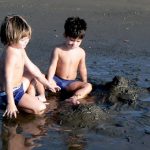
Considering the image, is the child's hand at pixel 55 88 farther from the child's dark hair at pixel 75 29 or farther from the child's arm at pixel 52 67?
the child's dark hair at pixel 75 29

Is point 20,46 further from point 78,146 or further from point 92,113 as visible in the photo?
point 78,146

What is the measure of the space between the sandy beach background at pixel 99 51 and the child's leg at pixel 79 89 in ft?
1.55

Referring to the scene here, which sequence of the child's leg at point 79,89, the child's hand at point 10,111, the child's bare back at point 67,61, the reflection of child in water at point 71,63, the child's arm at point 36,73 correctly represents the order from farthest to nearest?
the child's bare back at point 67,61
the reflection of child in water at point 71,63
the child's leg at point 79,89
the child's arm at point 36,73
the child's hand at point 10,111

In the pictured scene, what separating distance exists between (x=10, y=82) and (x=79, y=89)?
1.07 meters

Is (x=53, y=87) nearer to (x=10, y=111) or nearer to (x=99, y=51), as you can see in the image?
(x=10, y=111)

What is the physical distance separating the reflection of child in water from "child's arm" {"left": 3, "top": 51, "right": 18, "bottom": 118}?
85 centimetres

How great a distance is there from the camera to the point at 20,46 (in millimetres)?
5461

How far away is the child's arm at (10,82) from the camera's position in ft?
17.1

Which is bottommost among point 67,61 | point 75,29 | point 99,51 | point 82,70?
point 99,51

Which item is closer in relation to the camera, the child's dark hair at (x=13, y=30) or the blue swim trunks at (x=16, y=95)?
the child's dark hair at (x=13, y=30)

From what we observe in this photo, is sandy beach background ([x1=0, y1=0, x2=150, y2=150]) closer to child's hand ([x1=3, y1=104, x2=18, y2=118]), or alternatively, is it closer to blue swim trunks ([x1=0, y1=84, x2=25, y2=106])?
child's hand ([x1=3, y1=104, x2=18, y2=118])

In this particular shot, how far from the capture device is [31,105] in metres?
5.43

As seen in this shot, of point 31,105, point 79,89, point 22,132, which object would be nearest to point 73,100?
point 79,89

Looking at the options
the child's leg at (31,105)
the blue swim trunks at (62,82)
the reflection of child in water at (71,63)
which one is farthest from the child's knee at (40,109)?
the blue swim trunks at (62,82)
